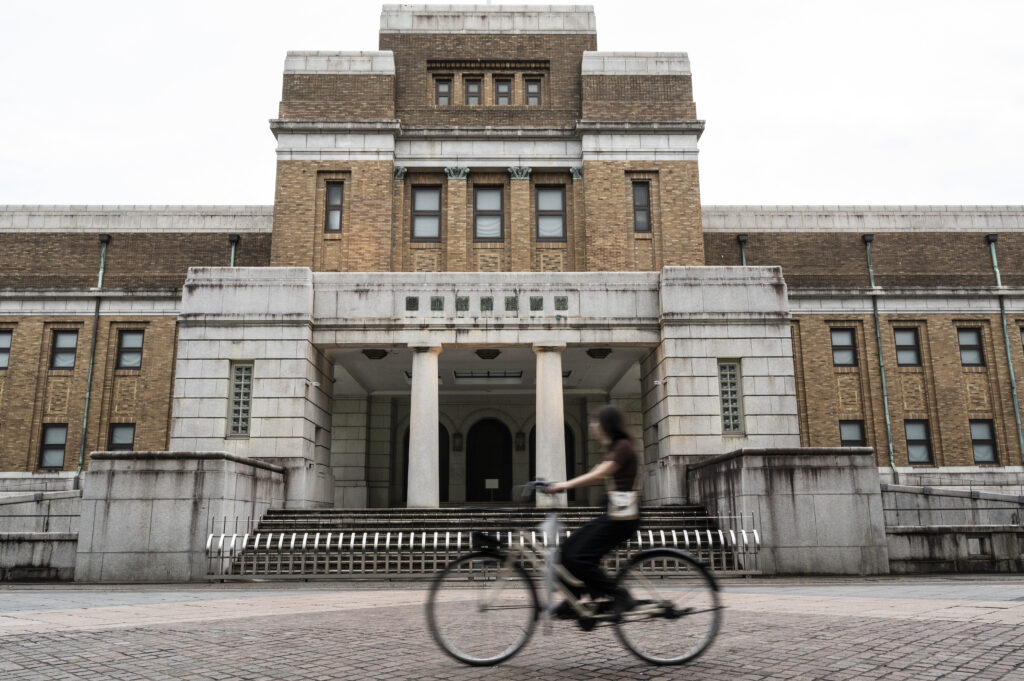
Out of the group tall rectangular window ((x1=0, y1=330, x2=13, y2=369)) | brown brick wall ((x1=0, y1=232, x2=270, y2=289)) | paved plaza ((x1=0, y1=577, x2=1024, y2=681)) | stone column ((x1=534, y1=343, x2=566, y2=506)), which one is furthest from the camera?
brown brick wall ((x1=0, y1=232, x2=270, y2=289))

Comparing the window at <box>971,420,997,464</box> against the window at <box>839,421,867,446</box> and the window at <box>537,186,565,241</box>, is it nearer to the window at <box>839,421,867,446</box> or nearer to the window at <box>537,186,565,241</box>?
the window at <box>839,421,867,446</box>

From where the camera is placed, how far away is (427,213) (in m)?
28.8

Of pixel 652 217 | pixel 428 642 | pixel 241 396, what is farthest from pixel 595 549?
pixel 652 217

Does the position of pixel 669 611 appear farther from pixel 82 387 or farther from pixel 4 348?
pixel 4 348

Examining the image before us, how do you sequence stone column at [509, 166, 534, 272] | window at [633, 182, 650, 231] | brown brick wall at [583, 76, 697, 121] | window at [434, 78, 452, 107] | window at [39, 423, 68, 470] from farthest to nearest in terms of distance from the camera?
window at [39, 423, 68, 470] < window at [434, 78, 452, 107] < brown brick wall at [583, 76, 697, 121] < window at [633, 182, 650, 231] < stone column at [509, 166, 534, 272]

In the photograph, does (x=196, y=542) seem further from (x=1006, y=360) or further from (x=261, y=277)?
(x=1006, y=360)

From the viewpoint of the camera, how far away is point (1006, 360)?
3152 centimetres

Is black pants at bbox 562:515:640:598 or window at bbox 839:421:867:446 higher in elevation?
window at bbox 839:421:867:446

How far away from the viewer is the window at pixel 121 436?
101ft

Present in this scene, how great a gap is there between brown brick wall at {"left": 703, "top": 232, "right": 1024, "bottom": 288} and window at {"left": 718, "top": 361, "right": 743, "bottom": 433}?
12639 millimetres

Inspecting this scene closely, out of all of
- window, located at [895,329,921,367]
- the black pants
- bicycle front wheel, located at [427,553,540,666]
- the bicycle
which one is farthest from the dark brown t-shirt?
window, located at [895,329,921,367]

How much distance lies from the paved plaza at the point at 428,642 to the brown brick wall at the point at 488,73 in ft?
72.9

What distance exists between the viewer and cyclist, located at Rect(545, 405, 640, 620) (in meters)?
5.63

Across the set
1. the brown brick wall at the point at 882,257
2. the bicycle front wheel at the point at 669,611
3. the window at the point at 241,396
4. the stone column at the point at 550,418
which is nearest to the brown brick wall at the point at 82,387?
the window at the point at 241,396
